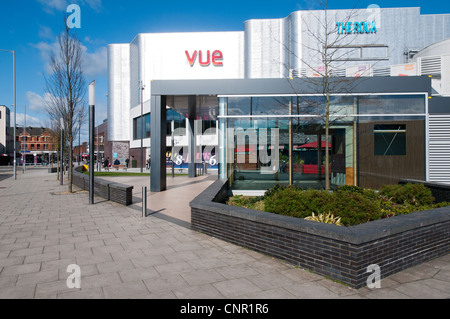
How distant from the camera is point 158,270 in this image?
433 centimetres

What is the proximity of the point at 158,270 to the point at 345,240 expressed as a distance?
2.56 metres

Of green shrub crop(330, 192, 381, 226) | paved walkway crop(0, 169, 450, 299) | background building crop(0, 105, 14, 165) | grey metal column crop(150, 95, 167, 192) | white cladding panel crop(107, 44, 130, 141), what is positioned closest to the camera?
paved walkway crop(0, 169, 450, 299)

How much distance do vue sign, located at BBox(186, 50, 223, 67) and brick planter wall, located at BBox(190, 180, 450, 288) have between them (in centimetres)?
4144

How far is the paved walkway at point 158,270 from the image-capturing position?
11.9 ft

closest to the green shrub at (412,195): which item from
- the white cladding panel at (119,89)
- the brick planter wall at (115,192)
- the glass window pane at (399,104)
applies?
the glass window pane at (399,104)

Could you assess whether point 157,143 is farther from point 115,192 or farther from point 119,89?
point 119,89

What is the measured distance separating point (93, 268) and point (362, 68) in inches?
795

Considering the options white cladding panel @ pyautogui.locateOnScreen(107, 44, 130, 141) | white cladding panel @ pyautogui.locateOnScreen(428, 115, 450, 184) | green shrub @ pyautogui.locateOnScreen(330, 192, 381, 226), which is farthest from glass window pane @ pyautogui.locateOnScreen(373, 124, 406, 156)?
white cladding panel @ pyautogui.locateOnScreen(107, 44, 130, 141)

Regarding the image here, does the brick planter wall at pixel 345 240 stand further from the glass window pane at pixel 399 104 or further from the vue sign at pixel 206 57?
the vue sign at pixel 206 57

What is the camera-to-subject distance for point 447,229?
5.13 metres

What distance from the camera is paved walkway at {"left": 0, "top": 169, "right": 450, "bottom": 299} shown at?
364 centimetres

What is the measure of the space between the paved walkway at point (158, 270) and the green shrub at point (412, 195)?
3.72m

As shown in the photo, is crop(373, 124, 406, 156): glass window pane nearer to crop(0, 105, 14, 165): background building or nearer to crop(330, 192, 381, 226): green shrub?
crop(330, 192, 381, 226): green shrub

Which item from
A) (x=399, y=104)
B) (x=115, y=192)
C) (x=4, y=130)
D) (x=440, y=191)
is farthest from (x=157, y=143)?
(x=4, y=130)
